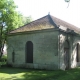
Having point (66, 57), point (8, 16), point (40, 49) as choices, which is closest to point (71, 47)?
point (66, 57)

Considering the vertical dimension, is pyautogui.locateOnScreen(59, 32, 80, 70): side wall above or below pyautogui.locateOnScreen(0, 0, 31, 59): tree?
below

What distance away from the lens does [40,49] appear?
20203mm

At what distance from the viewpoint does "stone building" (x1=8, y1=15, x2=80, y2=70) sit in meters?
19.1

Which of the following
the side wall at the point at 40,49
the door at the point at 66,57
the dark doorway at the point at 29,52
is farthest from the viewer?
the dark doorway at the point at 29,52

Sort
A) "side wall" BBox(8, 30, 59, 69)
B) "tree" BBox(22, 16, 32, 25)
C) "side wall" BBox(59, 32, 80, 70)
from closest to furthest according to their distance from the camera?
1. "side wall" BBox(8, 30, 59, 69)
2. "side wall" BBox(59, 32, 80, 70)
3. "tree" BBox(22, 16, 32, 25)

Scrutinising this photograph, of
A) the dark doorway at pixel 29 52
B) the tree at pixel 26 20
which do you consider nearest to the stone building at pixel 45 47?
the dark doorway at pixel 29 52

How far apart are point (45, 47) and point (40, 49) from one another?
29.9 inches

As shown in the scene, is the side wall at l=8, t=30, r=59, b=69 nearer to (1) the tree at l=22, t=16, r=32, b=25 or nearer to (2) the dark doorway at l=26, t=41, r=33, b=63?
(2) the dark doorway at l=26, t=41, r=33, b=63

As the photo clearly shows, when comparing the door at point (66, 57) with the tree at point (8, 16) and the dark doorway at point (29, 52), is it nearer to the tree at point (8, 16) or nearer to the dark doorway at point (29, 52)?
the dark doorway at point (29, 52)

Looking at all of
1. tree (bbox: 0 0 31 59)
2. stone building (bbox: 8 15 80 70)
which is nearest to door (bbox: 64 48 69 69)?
stone building (bbox: 8 15 80 70)

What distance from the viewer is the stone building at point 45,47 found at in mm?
19120

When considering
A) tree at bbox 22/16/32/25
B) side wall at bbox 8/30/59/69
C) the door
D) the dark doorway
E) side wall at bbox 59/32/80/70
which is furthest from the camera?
tree at bbox 22/16/32/25

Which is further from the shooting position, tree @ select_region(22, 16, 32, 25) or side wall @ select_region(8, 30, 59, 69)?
tree @ select_region(22, 16, 32, 25)

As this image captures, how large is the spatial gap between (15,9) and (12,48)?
561 inches
